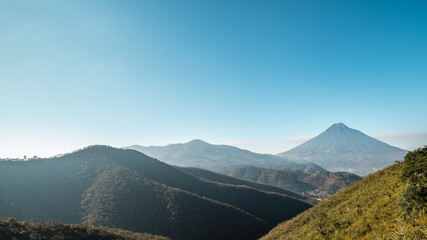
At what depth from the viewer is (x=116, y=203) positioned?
54594 millimetres

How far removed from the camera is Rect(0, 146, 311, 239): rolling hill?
1932 inches

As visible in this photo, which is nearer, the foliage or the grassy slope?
the foliage

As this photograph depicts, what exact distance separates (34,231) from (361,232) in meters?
33.0

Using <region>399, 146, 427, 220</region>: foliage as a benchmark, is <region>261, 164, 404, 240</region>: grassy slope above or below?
below

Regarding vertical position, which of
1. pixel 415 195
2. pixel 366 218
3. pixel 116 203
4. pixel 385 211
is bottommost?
pixel 116 203

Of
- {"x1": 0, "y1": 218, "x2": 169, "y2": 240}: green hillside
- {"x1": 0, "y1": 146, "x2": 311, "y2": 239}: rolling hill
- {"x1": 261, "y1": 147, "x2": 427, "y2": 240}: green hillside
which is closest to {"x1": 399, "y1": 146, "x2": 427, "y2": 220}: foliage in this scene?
{"x1": 261, "y1": 147, "x2": 427, "y2": 240}: green hillside

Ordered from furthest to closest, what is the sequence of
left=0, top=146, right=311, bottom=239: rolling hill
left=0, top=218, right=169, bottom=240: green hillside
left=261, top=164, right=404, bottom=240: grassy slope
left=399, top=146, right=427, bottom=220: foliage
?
left=0, top=146, right=311, bottom=239: rolling hill, left=0, top=218, right=169, bottom=240: green hillside, left=261, top=164, right=404, bottom=240: grassy slope, left=399, top=146, right=427, bottom=220: foliage

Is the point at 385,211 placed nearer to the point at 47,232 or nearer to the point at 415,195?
the point at 415,195

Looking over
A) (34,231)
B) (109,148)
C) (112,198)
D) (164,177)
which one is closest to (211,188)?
(164,177)

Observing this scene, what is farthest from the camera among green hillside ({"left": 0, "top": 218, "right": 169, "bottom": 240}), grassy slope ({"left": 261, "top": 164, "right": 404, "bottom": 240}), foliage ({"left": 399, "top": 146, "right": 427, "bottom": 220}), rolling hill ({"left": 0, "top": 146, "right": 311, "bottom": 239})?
rolling hill ({"left": 0, "top": 146, "right": 311, "bottom": 239})

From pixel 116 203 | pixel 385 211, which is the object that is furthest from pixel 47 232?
pixel 385 211

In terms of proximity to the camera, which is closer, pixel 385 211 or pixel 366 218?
pixel 385 211

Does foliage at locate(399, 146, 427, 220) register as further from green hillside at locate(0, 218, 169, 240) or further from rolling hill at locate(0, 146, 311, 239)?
rolling hill at locate(0, 146, 311, 239)

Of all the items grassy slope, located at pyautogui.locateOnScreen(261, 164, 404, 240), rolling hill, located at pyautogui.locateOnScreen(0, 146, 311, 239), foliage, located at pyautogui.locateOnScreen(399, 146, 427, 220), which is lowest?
rolling hill, located at pyautogui.locateOnScreen(0, 146, 311, 239)
